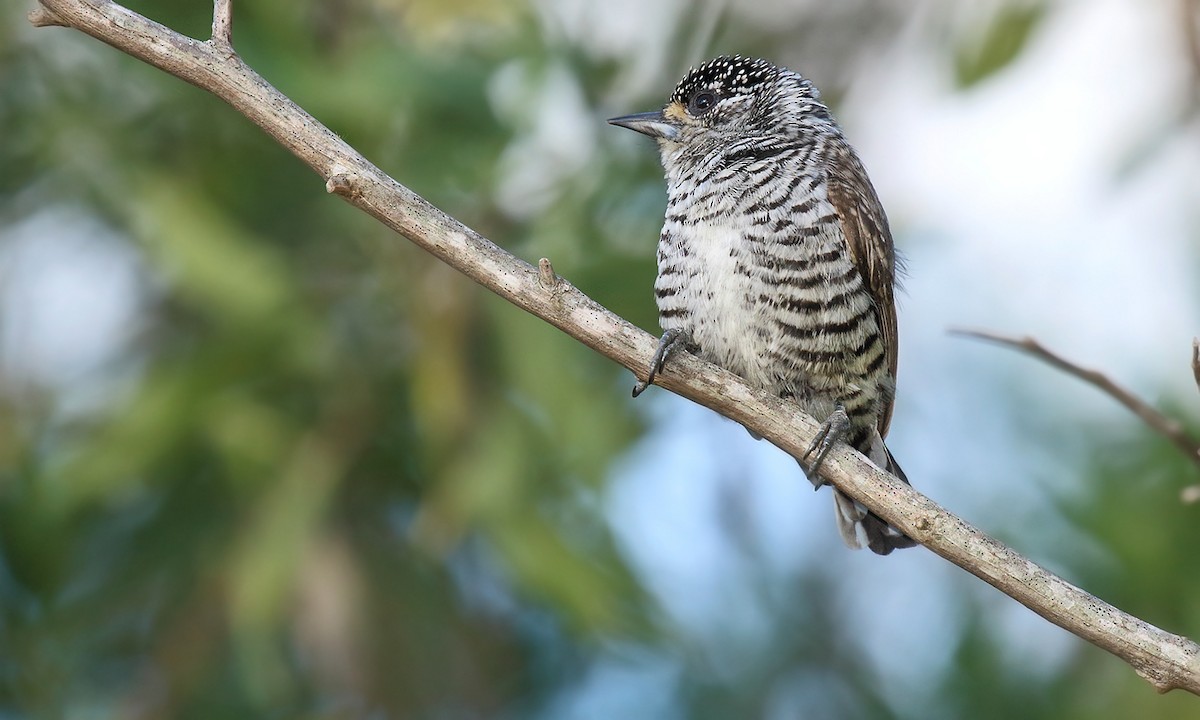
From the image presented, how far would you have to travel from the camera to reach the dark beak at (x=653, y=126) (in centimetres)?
399

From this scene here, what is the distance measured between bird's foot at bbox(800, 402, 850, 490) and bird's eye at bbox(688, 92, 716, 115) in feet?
4.04

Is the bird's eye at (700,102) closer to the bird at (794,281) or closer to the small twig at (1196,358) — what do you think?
the bird at (794,281)

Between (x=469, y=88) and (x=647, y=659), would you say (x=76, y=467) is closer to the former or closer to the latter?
(x=469, y=88)

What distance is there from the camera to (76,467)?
4.32m

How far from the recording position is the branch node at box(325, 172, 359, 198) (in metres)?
2.48

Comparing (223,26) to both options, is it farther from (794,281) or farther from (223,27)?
(794,281)

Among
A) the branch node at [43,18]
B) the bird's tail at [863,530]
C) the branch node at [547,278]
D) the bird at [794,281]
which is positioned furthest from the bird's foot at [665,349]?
the branch node at [43,18]

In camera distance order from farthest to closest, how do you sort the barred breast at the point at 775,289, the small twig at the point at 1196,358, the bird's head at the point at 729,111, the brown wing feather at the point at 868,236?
1. the bird's head at the point at 729,111
2. the brown wing feather at the point at 868,236
3. the barred breast at the point at 775,289
4. the small twig at the point at 1196,358

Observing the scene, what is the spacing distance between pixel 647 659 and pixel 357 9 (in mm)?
2548

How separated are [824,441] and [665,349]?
0.41 metres


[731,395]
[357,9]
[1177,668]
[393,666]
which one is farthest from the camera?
[393,666]

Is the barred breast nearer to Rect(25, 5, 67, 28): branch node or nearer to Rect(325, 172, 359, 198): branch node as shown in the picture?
Rect(325, 172, 359, 198): branch node

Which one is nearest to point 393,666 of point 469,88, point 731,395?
point 469,88

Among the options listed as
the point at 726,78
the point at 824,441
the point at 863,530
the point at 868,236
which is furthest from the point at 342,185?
the point at 726,78
